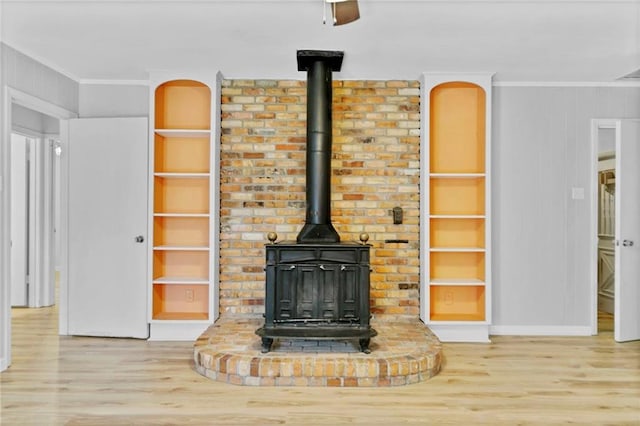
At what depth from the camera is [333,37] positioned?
11.1ft

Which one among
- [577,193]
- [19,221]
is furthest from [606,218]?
[19,221]

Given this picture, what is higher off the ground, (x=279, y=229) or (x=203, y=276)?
(x=279, y=229)

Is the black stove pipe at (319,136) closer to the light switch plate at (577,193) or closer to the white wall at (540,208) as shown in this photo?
the white wall at (540,208)

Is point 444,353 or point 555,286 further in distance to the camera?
point 555,286

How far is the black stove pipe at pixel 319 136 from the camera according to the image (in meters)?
3.63

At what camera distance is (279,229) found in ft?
14.2

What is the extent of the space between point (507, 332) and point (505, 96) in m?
2.13

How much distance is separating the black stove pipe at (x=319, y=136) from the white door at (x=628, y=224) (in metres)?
2.63

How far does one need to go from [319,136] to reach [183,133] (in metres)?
1.33

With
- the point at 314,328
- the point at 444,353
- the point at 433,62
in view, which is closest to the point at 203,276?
the point at 314,328

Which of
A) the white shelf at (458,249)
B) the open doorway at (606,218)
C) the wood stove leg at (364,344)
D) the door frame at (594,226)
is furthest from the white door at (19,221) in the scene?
the open doorway at (606,218)

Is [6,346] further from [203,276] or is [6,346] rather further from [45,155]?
[45,155]

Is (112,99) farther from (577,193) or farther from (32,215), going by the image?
(577,193)

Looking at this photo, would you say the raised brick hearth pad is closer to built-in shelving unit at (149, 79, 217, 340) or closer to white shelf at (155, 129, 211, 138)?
built-in shelving unit at (149, 79, 217, 340)
